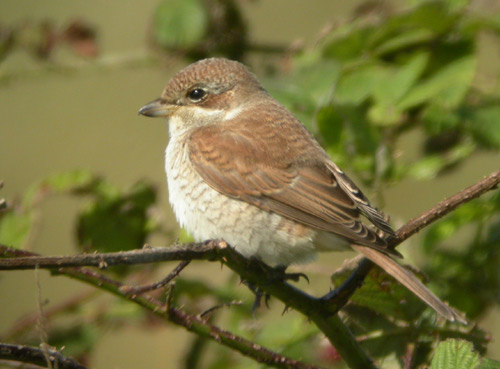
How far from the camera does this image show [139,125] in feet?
16.6

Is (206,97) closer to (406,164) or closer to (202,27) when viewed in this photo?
(202,27)

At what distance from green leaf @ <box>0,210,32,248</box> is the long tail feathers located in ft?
→ 3.68

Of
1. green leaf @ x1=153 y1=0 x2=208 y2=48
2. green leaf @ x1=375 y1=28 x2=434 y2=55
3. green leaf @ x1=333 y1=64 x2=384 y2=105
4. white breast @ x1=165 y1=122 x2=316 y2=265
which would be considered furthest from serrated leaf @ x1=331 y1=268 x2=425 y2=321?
green leaf @ x1=153 y1=0 x2=208 y2=48

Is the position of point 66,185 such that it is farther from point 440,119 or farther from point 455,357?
point 455,357

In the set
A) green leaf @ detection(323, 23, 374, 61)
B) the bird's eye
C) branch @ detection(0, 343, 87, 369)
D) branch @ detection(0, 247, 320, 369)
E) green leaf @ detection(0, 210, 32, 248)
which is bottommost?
branch @ detection(0, 343, 87, 369)

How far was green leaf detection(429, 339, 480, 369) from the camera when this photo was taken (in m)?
1.35

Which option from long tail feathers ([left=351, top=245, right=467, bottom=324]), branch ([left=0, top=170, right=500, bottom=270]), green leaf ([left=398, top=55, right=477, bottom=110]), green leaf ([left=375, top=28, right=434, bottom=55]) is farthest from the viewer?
green leaf ([left=375, top=28, right=434, bottom=55])

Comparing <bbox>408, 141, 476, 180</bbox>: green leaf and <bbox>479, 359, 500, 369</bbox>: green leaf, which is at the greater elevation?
<bbox>408, 141, 476, 180</bbox>: green leaf

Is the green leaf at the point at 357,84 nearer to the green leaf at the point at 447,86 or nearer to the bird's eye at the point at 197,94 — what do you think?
the green leaf at the point at 447,86

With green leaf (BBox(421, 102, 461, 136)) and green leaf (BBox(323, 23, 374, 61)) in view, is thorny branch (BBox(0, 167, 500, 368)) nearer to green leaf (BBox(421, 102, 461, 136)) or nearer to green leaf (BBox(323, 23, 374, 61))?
green leaf (BBox(421, 102, 461, 136))

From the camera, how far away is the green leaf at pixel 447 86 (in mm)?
2400

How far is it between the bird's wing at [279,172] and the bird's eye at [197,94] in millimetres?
287

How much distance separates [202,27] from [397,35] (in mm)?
780

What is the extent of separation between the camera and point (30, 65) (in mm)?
3133
